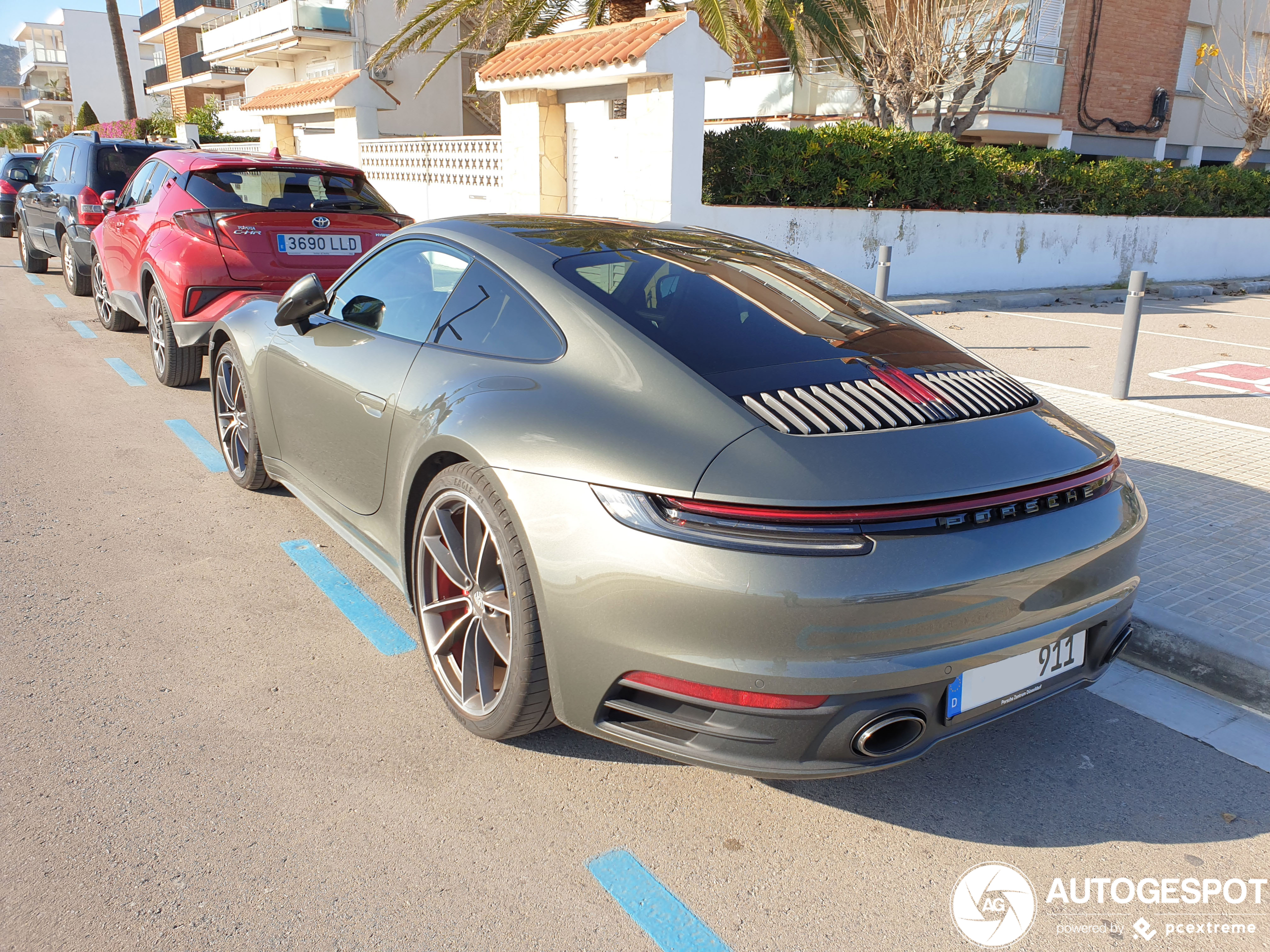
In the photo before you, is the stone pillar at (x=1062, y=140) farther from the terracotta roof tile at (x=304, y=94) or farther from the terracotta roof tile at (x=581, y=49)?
the terracotta roof tile at (x=304, y=94)

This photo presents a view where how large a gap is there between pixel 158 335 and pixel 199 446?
1.87 m

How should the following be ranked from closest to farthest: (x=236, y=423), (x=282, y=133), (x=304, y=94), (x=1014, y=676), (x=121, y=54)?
(x=1014, y=676)
(x=236, y=423)
(x=304, y=94)
(x=282, y=133)
(x=121, y=54)

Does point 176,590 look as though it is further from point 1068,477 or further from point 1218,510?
point 1218,510

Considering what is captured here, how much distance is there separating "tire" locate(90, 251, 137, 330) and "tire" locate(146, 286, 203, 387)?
232cm

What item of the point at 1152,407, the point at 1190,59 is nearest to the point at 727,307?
the point at 1152,407

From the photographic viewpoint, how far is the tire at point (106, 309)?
9367mm

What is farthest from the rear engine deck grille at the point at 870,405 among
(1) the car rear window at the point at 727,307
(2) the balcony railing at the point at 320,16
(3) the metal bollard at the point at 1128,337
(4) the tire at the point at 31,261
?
(2) the balcony railing at the point at 320,16

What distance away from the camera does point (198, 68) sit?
4447 centimetres

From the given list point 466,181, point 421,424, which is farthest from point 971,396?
point 466,181

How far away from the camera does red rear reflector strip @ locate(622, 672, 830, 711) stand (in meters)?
2.21

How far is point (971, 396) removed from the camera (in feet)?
9.13

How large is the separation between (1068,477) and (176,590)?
3.32m

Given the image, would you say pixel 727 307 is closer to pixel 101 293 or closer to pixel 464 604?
pixel 464 604

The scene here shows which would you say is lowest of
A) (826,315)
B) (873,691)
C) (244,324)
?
(873,691)
